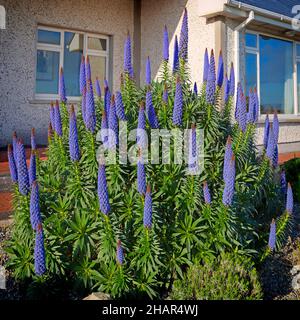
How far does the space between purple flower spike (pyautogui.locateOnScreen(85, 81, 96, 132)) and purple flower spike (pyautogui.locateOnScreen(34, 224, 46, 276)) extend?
102 cm

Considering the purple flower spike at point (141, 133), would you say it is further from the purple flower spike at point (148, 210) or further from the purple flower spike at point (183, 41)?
the purple flower spike at point (183, 41)

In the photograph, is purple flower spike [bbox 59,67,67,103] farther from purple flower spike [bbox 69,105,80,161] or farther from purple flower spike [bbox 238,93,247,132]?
purple flower spike [bbox 238,93,247,132]

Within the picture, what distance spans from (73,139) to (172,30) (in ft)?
21.7

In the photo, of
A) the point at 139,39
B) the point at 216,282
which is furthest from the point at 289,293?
the point at 139,39

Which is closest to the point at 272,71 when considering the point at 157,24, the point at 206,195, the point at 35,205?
the point at 157,24

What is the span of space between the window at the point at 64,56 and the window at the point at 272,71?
3.56 m

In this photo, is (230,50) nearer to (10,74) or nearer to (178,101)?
(10,74)

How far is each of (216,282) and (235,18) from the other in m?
7.05

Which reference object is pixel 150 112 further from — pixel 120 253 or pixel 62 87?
pixel 120 253

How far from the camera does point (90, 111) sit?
11.1 feet

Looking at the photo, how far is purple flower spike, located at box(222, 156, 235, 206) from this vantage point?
3.16 meters

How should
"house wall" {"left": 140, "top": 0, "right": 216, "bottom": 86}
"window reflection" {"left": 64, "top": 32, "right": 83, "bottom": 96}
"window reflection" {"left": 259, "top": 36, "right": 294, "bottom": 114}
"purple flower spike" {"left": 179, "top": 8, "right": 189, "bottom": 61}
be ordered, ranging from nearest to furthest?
"purple flower spike" {"left": 179, "top": 8, "right": 189, "bottom": 61}
"house wall" {"left": 140, "top": 0, "right": 216, "bottom": 86}
"window reflection" {"left": 64, "top": 32, "right": 83, "bottom": 96}
"window reflection" {"left": 259, "top": 36, "right": 294, "bottom": 114}

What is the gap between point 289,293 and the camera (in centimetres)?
→ 370

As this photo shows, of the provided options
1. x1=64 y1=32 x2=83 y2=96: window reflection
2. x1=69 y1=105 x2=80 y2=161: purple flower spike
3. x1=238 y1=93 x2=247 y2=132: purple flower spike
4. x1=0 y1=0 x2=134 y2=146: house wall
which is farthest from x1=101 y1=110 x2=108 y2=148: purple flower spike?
x1=64 y1=32 x2=83 y2=96: window reflection
